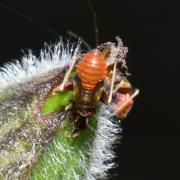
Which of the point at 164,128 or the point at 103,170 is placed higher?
the point at 103,170

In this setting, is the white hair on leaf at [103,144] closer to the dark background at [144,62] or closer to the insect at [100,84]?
the insect at [100,84]

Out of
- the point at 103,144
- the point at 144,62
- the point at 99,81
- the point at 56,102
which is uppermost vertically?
the point at 99,81

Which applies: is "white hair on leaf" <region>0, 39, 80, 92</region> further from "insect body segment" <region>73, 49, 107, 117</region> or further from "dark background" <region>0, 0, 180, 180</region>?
"dark background" <region>0, 0, 180, 180</region>

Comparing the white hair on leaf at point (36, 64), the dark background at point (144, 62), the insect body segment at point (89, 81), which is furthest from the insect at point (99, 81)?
the dark background at point (144, 62)

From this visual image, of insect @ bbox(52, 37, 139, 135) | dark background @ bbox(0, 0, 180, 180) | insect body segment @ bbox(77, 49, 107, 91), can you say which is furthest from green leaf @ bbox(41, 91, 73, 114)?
dark background @ bbox(0, 0, 180, 180)

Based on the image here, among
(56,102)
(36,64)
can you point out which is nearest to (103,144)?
(56,102)

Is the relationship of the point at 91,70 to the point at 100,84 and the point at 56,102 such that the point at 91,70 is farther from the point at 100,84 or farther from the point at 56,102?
the point at 56,102

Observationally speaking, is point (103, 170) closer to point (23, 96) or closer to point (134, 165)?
point (23, 96)

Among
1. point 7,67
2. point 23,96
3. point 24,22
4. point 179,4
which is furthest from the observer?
point 179,4

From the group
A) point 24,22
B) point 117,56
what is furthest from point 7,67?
point 24,22
